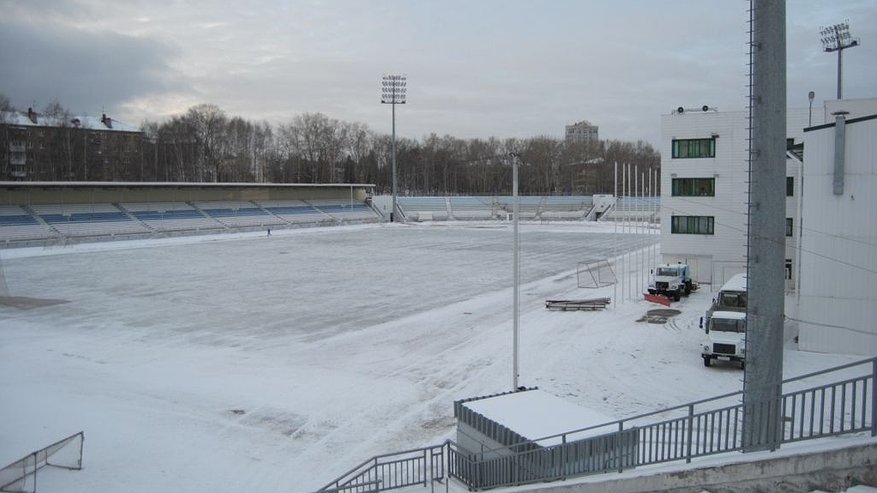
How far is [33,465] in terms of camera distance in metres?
12.7

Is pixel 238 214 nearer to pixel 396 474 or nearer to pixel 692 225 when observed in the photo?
pixel 692 225

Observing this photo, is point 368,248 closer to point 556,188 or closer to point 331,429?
point 331,429

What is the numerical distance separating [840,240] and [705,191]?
56.6ft

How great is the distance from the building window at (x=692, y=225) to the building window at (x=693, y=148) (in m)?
3.44

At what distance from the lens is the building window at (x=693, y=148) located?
122 ft

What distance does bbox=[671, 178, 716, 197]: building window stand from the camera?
1471 inches

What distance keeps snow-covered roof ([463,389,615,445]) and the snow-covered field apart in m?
2.45

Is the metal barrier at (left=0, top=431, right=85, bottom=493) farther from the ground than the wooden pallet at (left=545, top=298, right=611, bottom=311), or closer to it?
closer to it

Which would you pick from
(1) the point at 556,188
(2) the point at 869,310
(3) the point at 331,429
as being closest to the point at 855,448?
(3) the point at 331,429

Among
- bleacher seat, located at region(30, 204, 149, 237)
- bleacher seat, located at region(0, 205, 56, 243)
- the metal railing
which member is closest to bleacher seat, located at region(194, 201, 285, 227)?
bleacher seat, located at region(30, 204, 149, 237)

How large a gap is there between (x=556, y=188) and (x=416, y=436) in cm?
14693

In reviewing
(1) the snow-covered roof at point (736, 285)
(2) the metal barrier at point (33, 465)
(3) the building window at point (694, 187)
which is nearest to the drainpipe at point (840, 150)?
(1) the snow-covered roof at point (736, 285)

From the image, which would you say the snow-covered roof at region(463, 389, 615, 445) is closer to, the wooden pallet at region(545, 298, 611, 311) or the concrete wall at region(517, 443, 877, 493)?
the concrete wall at region(517, 443, 877, 493)

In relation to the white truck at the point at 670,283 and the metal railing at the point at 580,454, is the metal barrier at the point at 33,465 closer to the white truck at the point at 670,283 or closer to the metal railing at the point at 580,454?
the metal railing at the point at 580,454
